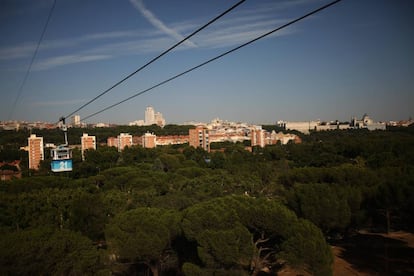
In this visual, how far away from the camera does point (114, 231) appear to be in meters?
8.52

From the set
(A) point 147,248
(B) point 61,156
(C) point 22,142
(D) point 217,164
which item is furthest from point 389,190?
(C) point 22,142

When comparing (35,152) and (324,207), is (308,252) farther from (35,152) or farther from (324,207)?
(35,152)

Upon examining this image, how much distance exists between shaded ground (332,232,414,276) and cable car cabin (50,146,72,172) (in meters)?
9.62

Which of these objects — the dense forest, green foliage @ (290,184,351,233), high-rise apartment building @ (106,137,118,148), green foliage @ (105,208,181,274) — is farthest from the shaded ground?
high-rise apartment building @ (106,137,118,148)

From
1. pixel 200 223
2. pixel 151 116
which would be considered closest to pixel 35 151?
pixel 200 223

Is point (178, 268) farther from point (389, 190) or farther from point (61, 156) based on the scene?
Answer: point (389, 190)

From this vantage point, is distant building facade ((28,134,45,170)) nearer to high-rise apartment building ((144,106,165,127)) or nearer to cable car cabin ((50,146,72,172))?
cable car cabin ((50,146,72,172))

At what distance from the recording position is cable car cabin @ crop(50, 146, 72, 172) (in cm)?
1212

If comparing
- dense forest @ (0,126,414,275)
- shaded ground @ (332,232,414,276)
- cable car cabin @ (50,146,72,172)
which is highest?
cable car cabin @ (50,146,72,172)

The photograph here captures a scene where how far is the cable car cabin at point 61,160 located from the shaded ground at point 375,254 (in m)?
9.62

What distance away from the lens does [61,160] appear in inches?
478

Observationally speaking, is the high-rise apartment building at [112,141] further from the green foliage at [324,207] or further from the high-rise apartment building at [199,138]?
the green foliage at [324,207]

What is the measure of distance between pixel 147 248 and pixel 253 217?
2.71m

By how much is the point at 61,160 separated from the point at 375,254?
1125 centimetres
